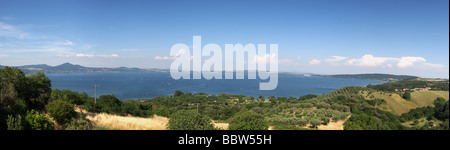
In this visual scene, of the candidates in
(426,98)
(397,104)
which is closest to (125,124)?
(426,98)

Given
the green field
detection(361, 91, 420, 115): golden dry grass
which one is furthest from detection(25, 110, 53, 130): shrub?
detection(361, 91, 420, 115): golden dry grass

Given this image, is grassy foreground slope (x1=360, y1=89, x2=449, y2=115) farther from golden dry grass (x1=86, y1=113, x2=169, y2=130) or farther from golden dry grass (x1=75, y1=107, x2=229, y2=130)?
golden dry grass (x1=86, y1=113, x2=169, y2=130)

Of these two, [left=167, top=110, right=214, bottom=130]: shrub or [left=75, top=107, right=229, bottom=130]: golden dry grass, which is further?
[left=75, top=107, right=229, bottom=130]: golden dry grass

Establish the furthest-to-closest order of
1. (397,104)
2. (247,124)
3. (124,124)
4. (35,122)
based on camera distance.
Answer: (397,104) < (124,124) < (247,124) < (35,122)

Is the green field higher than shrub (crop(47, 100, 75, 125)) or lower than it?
lower

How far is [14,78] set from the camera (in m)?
12.7

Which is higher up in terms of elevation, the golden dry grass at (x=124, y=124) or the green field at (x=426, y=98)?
the golden dry grass at (x=124, y=124)

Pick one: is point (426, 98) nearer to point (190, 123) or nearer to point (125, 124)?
point (190, 123)

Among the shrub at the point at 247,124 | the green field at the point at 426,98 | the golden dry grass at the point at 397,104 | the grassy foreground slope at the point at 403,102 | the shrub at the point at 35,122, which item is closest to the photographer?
the shrub at the point at 35,122

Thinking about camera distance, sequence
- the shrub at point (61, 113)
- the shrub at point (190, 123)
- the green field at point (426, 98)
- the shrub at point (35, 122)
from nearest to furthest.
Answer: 1. the shrub at point (35, 122)
2. the shrub at point (190, 123)
3. the shrub at point (61, 113)
4. the green field at point (426, 98)

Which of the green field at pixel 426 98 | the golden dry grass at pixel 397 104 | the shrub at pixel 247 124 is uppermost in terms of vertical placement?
the shrub at pixel 247 124

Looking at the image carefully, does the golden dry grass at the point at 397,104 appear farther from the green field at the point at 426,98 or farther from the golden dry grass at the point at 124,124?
the golden dry grass at the point at 124,124

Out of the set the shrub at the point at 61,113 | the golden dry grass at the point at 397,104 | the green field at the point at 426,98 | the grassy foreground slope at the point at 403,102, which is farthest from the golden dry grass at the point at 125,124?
the golden dry grass at the point at 397,104
